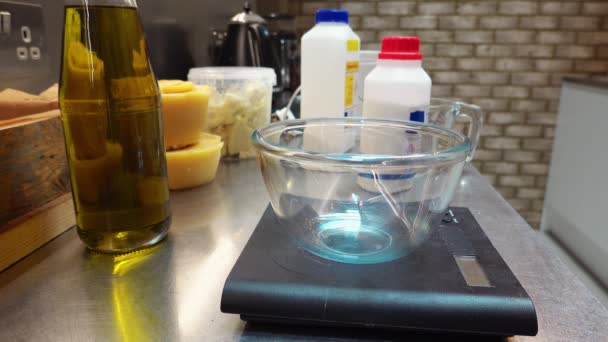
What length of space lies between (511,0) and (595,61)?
0.53 meters

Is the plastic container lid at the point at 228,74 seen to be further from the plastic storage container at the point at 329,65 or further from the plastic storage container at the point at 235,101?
the plastic storage container at the point at 329,65

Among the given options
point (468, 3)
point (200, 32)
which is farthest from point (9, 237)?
point (468, 3)

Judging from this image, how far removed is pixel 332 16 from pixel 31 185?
1.66ft

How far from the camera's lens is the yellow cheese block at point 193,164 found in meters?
0.66

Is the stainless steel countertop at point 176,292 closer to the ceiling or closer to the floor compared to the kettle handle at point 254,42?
closer to the floor

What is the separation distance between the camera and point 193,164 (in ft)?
2.22

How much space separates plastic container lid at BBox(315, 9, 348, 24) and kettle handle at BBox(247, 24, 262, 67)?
44cm

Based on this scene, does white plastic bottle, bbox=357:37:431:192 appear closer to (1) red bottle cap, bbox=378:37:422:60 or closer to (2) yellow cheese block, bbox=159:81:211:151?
(1) red bottle cap, bbox=378:37:422:60

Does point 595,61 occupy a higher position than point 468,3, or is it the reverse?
point 468,3

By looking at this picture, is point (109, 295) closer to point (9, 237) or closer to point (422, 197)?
point (9, 237)

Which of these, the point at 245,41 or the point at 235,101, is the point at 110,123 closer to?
the point at 235,101

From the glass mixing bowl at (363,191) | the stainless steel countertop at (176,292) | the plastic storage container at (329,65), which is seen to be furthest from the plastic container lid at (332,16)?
the stainless steel countertop at (176,292)

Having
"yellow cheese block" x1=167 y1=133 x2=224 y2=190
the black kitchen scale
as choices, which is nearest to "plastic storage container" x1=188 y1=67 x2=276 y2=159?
"yellow cheese block" x1=167 y1=133 x2=224 y2=190

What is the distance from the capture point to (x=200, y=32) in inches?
47.7
